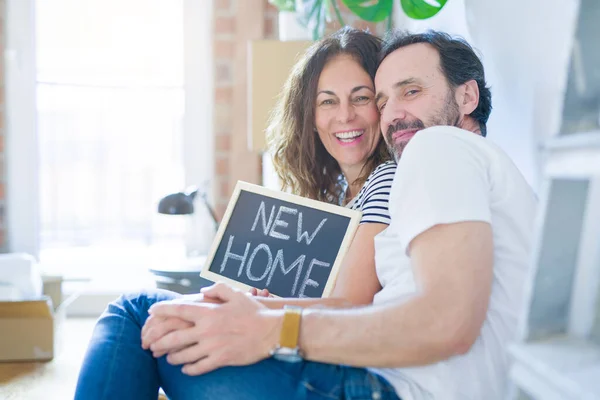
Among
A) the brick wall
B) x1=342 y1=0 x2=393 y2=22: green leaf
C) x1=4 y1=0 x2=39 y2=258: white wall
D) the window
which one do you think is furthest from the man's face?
x1=4 y1=0 x2=39 y2=258: white wall

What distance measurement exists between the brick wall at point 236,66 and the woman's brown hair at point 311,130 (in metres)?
0.77

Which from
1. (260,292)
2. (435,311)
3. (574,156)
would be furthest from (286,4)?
(574,156)

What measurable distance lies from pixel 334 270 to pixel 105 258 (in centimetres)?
174

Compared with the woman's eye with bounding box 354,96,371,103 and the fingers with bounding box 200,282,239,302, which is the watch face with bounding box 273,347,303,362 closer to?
the fingers with bounding box 200,282,239,302

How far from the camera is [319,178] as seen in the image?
1676mm

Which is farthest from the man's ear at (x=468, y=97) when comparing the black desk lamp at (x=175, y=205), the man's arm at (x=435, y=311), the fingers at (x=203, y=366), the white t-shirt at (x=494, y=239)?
the black desk lamp at (x=175, y=205)

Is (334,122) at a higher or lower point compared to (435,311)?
higher

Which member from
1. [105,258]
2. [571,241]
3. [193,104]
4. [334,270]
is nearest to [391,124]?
[334,270]

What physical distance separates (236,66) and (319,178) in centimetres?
104

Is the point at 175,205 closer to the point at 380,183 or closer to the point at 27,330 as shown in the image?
the point at 27,330

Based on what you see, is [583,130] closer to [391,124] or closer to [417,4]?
[391,124]

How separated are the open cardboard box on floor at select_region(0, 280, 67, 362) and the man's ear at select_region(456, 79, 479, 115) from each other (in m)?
1.34

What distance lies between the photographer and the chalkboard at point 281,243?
1.21 meters

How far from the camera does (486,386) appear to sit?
0.88 meters
